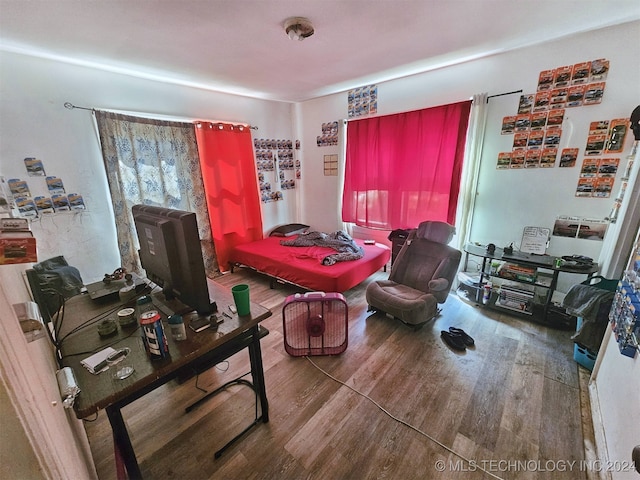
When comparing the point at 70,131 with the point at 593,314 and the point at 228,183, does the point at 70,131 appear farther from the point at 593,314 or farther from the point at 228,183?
the point at 593,314

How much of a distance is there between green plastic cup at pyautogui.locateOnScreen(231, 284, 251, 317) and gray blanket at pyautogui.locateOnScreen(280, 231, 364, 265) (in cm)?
174

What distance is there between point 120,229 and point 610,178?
4.78 metres

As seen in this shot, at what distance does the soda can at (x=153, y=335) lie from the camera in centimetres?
101

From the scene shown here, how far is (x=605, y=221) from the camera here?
2363mm

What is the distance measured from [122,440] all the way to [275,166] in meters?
3.89

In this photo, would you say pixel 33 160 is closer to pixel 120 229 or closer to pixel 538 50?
pixel 120 229

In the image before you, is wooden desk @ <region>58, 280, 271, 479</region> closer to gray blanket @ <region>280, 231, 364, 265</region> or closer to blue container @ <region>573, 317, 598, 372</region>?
gray blanket @ <region>280, 231, 364, 265</region>

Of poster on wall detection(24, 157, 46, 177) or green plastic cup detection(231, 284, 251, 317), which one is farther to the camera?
poster on wall detection(24, 157, 46, 177)

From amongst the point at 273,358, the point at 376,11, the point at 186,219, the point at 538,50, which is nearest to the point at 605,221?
the point at 538,50

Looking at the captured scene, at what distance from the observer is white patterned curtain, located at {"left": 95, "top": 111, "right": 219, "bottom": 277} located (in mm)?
2812

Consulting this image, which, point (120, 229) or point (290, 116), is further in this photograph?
point (290, 116)

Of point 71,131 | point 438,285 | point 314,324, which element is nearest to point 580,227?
point 438,285

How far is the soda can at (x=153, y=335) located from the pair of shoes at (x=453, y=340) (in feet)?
7.16

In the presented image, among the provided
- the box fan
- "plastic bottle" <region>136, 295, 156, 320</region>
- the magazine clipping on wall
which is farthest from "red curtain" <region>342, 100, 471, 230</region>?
"plastic bottle" <region>136, 295, 156, 320</region>
